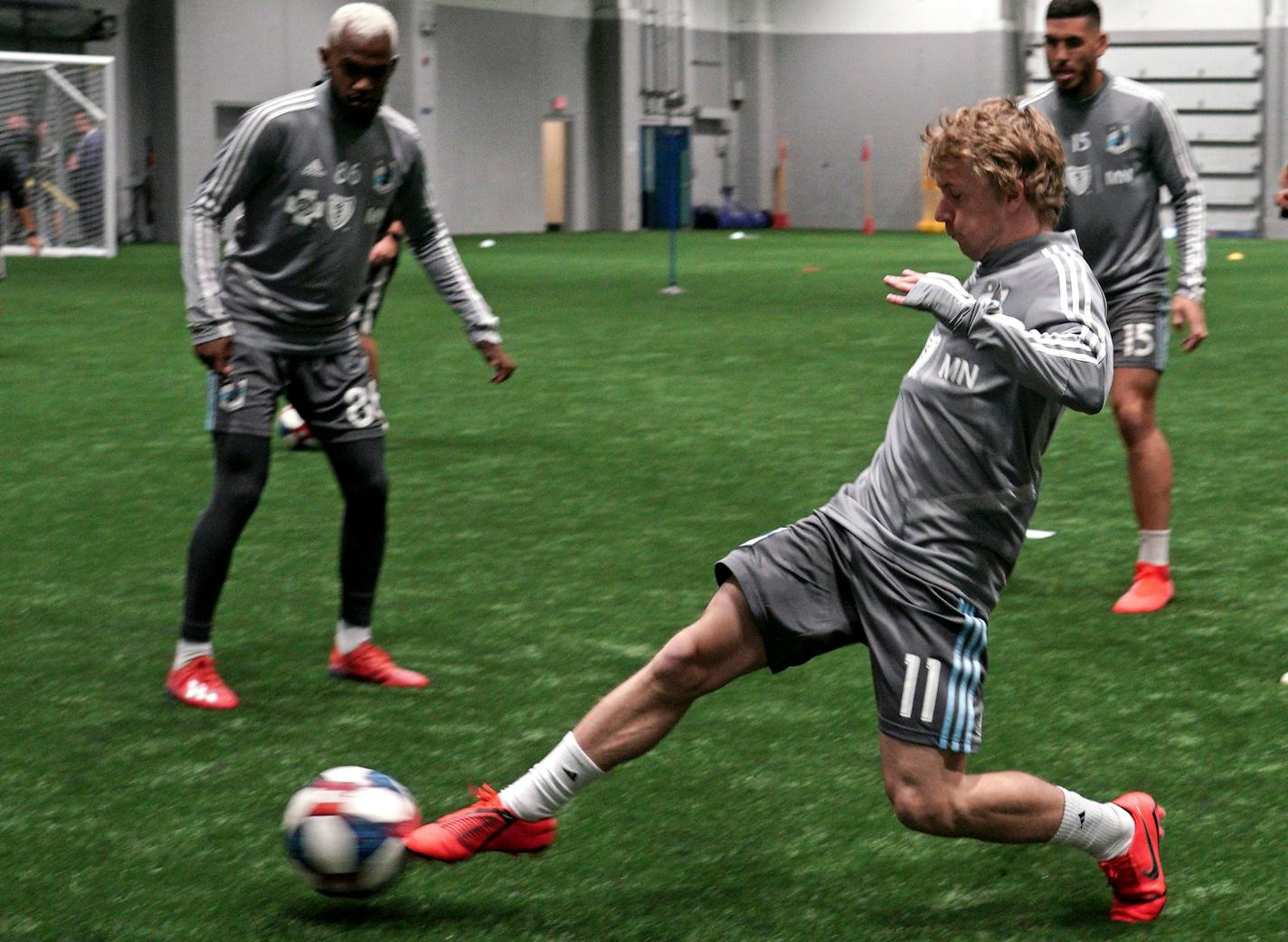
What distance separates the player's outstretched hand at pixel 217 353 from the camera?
14.7 feet

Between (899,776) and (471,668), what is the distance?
221 centimetres

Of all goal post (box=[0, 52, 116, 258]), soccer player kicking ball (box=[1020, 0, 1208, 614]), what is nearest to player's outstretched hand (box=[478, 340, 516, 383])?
soccer player kicking ball (box=[1020, 0, 1208, 614])

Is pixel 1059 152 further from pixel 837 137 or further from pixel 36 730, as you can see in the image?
pixel 837 137

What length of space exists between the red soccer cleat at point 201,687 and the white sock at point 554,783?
158 cm

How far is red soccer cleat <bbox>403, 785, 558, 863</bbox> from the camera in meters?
3.45

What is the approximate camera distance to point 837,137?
4138 cm

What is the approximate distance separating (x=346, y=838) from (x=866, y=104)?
39051 millimetres

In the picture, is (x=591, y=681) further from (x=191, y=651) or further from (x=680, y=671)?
(x=680, y=671)

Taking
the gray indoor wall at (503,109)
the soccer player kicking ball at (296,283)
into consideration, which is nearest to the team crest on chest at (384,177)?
the soccer player kicking ball at (296,283)

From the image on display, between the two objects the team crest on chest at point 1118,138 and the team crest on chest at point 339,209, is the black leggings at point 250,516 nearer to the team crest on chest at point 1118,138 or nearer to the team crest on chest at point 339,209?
the team crest on chest at point 339,209

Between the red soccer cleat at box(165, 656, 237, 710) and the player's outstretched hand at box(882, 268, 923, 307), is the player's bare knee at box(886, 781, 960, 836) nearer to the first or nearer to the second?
the player's outstretched hand at box(882, 268, 923, 307)

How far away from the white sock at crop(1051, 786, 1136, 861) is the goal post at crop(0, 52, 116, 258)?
21.8m

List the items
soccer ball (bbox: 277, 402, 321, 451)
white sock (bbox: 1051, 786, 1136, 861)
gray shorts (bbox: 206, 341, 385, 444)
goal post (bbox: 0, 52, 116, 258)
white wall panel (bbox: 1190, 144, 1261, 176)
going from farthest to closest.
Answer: white wall panel (bbox: 1190, 144, 1261, 176) → goal post (bbox: 0, 52, 116, 258) → soccer ball (bbox: 277, 402, 321, 451) → gray shorts (bbox: 206, 341, 385, 444) → white sock (bbox: 1051, 786, 1136, 861)

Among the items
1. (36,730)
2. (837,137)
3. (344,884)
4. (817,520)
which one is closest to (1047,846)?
(817,520)
